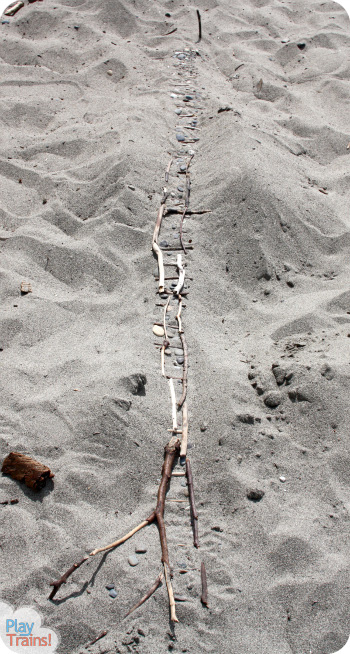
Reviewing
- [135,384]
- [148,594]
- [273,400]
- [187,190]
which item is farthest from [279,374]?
[187,190]

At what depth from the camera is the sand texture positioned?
1943mm

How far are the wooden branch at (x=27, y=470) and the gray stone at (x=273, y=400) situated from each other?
1.06 m

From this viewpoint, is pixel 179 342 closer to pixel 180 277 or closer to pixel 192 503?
pixel 180 277

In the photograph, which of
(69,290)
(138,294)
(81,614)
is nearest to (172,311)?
(138,294)

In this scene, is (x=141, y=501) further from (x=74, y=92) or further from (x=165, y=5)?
(x=165, y=5)

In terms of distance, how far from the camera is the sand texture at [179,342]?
6.38 ft

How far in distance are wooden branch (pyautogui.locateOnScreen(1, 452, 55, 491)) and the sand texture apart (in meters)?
0.05

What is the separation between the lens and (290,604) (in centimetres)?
191

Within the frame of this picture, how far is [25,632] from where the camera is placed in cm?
185

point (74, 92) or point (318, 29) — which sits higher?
point (318, 29)

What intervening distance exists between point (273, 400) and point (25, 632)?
4.66 feet

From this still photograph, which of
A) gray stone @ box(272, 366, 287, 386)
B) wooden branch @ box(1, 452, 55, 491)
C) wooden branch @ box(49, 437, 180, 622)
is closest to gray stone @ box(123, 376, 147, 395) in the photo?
wooden branch @ box(49, 437, 180, 622)

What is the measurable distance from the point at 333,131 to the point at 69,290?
9.49 feet

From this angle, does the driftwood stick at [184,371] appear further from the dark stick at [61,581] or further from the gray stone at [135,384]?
the dark stick at [61,581]
